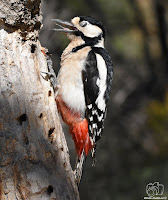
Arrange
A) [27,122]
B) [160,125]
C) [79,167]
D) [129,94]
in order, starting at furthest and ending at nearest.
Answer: [129,94] → [160,125] → [79,167] → [27,122]

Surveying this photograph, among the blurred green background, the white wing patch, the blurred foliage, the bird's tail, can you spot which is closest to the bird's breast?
the white wing patch

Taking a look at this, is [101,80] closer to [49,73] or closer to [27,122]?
[49,73]

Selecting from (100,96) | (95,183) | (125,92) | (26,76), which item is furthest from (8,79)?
(125,92)

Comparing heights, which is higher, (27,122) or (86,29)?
(86,29)

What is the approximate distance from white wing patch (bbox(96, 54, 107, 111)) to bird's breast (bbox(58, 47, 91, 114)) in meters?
0.14

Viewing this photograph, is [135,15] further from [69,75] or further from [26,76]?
[26,76]

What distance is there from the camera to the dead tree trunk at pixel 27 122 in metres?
2.21

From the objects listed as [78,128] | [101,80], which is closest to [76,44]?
[101,80]

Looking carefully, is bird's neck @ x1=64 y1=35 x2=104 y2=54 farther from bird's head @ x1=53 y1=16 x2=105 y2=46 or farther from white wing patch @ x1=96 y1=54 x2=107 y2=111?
white wing patch @ x1=96 y1=54 x2=107 y2=111

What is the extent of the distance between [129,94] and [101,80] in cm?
486

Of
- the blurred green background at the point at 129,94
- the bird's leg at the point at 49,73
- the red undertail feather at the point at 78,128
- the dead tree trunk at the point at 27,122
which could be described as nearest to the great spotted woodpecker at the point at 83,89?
the red undertail feather at the point at 78,128

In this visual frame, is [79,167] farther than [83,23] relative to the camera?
No

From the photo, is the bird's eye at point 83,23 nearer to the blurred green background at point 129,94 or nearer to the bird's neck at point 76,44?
the bird's neck at point 76,44

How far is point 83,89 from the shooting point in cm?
320
